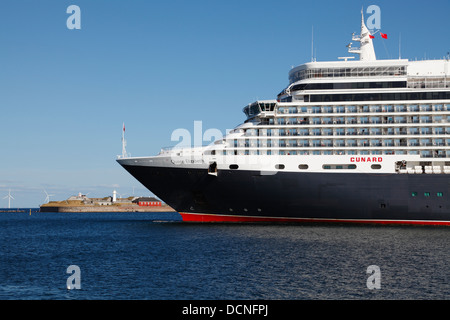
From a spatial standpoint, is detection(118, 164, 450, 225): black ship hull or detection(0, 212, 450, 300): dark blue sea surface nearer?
detection(0, 212, 450, 300): dark blue sea surface

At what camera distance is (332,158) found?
4809cm

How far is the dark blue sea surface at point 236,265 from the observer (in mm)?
21141

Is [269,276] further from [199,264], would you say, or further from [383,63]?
[383,63]

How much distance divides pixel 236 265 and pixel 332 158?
80.2 feet

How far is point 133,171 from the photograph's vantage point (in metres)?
51.1

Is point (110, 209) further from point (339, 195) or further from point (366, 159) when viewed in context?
point (366, 159)

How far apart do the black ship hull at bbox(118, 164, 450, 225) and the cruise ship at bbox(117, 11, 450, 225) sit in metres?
0.10

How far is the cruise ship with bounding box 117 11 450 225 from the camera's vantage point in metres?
47.1

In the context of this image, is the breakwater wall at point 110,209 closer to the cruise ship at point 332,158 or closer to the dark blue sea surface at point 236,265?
the cruise ship at point 332,158

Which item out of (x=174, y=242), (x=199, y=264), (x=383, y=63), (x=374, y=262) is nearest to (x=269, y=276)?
(x=199, y=264)
